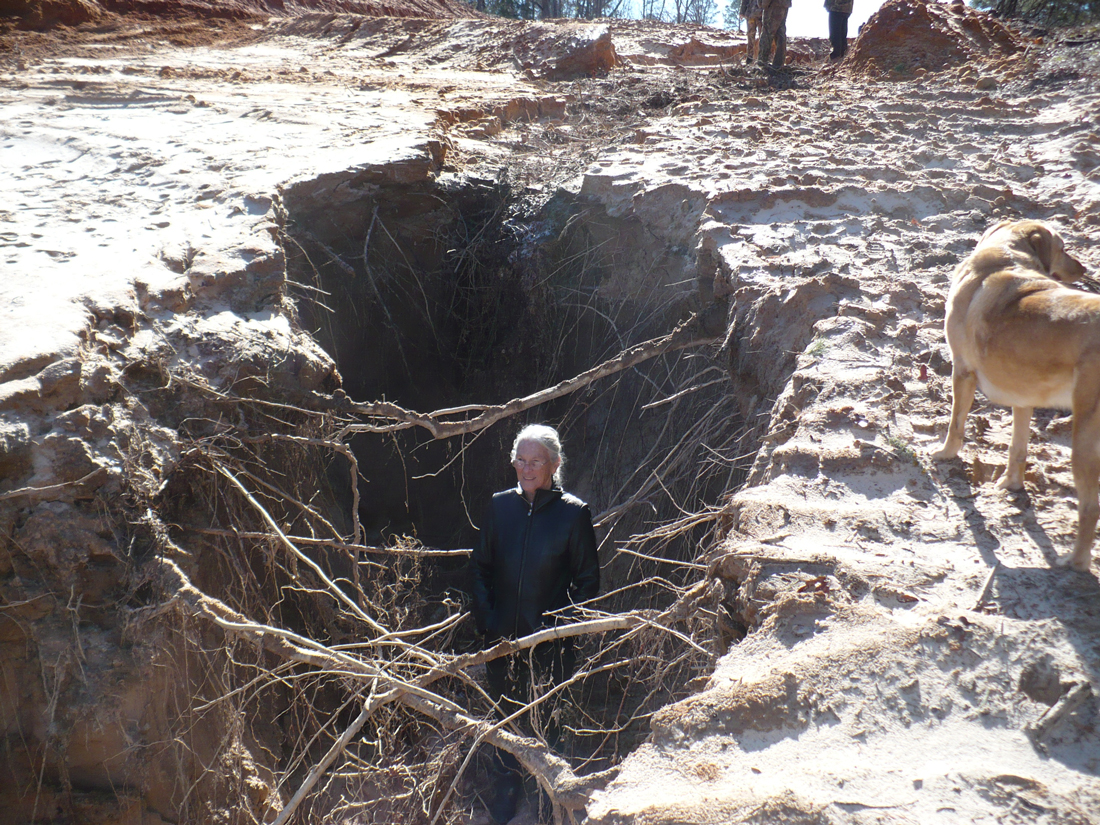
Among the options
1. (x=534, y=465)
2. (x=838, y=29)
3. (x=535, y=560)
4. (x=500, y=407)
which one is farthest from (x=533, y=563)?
(x=838, y=29)

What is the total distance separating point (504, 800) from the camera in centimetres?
330

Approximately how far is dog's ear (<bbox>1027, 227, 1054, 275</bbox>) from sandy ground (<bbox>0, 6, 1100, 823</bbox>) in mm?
612

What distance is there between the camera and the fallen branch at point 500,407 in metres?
3.30

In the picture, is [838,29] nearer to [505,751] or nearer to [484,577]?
[484,577]

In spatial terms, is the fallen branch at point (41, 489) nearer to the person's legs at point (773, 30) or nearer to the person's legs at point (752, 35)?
the person's legs at point (773, 30)

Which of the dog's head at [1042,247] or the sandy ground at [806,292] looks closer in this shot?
the sandy ground at [806,292]

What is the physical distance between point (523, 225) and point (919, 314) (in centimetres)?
293

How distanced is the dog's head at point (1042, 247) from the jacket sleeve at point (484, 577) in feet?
7.51

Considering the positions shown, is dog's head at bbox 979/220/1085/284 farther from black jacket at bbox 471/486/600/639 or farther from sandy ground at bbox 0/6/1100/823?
black jacket at bbox 471/486/600/639

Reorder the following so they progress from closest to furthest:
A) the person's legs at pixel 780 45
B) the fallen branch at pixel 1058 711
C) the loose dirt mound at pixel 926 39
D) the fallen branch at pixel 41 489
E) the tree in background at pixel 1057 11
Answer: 1. the fallen branch at pixel 1058 711
2. the fallen branch at pixel 41 489
3. the loose dirt mound at pixel 926 39
4. the person's legs at pixel 780 45
5. the tree in background at pixel 1057 11

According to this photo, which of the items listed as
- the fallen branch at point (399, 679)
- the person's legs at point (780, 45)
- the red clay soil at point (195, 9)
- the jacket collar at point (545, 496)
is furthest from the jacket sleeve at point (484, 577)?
the red clay soil at point (195, 9)

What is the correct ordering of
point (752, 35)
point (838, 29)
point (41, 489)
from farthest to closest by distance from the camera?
point (752, 35), point (838, 29), point (41, 489)

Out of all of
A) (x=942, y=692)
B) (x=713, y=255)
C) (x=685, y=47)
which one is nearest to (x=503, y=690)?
(x=942, y=692)

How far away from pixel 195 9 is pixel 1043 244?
44.7ft
